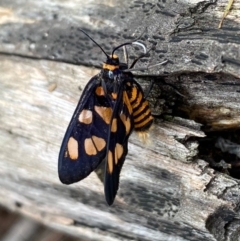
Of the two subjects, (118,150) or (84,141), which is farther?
(84,141)

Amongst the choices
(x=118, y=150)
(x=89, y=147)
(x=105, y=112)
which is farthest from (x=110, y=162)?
(x=105, y=112)

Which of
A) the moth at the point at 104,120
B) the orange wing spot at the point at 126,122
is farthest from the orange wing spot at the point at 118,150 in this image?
the orange wing spot at the point at 126,122

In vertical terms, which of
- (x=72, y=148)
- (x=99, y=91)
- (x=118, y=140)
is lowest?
(x=72, y=148)

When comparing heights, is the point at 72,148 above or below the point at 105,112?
below

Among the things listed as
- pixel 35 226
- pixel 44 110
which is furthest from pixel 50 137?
pixel 35 226

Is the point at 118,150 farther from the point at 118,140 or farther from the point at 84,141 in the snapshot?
the point at 84,141

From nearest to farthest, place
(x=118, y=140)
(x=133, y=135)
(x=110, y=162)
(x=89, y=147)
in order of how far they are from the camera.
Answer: (x=110, y=162) → (x=118, y=140) → (x=89, y=147) → (x=133, y=135)

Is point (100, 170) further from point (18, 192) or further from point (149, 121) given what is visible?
point (18, 192)
